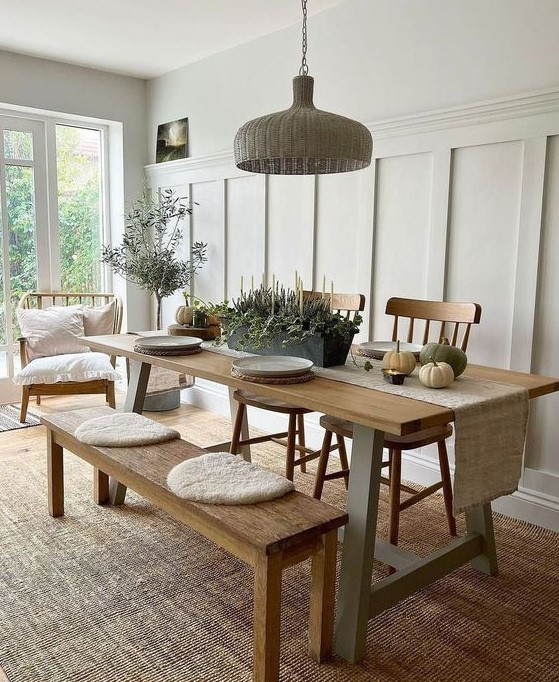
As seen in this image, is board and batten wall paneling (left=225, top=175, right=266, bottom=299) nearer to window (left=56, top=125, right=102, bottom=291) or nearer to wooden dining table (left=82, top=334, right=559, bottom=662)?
window (left=56, top=125, right=102, bottom=291)

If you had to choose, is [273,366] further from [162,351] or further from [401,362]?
[162,351]

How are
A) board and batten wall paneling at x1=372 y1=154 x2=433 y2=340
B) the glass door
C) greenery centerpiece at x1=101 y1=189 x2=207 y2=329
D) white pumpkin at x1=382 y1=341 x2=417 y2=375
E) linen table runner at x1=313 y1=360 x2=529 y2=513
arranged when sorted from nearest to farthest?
linen table runner at x1=313 y1=360 x2=529 y2=513 < white pumpkin at x1=382 y1=341 x2=417 y2=375 < board and batten wall paneling at x1=372 y1=154 x2=433 y2=340 < greenery centerpiece at x1=101 y1=189 x2=207 y2=329 < the glass door

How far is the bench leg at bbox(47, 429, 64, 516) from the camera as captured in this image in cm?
258

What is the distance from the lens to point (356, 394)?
179 centimetres

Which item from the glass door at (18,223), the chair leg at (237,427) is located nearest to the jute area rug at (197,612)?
the chair leg at (237,427)

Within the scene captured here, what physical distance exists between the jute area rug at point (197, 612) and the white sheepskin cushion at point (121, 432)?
48cm

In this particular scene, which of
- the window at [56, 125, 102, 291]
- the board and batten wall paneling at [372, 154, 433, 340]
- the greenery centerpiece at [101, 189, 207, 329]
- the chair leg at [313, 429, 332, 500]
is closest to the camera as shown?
the chair leg at [313, 429, 332, 500]

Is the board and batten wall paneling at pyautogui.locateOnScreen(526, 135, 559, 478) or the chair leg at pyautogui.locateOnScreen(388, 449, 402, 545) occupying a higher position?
the board and batten wall paneling at pyautogui.locateOnScreen(526, 135, 559, 478)

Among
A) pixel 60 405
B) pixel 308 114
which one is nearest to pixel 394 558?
pixel 308 114

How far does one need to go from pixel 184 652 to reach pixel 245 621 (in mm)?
228

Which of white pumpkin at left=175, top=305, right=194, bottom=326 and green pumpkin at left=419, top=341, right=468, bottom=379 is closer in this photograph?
green pumpkin at left=419, top=341, right=468, bottom=379

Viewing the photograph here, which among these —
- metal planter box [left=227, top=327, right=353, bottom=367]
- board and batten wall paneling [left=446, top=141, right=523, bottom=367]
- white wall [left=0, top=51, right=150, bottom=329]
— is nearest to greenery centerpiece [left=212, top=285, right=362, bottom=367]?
metal planter box [left=227, top=327, right=353, bottom=367]

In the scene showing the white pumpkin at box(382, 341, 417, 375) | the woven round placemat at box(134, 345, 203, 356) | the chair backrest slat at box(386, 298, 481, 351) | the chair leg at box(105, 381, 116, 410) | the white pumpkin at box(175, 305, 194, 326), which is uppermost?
the chair backrest slat at box(386, 298, 481, 351)

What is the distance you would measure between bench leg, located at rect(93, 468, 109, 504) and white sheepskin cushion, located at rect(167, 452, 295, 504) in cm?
100
